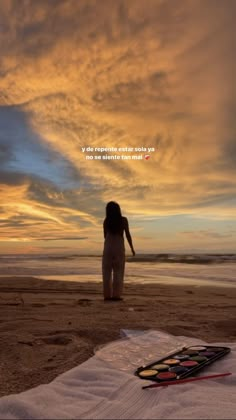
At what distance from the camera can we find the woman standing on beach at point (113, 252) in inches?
247

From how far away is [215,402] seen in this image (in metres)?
1.70

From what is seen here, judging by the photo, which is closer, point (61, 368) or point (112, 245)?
point (61, 368)

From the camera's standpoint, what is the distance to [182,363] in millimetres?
2227

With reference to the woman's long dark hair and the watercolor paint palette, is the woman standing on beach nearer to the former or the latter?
the woman's long dark hair

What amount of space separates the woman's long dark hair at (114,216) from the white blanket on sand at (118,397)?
4157mm

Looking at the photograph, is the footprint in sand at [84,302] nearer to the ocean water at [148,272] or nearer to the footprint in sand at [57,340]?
the footprint in sand at [57,340]

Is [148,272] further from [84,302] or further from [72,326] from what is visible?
[72,326]

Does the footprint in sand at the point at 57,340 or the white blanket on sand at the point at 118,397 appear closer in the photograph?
the white blanket on sand at the point at 118,397

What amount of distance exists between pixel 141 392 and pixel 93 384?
0.27 meters

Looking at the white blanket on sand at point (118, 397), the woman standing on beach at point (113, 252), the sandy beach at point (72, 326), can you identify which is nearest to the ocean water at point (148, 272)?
the woman standing on beach at point (113, 252)

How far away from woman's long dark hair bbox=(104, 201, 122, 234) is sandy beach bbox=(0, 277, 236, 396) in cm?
124

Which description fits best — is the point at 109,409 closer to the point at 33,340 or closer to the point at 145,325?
the point at 33,340

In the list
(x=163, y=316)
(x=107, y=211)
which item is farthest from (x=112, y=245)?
(x=163, y=316)

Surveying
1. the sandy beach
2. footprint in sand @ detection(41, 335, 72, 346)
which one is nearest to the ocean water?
the sandy beach
